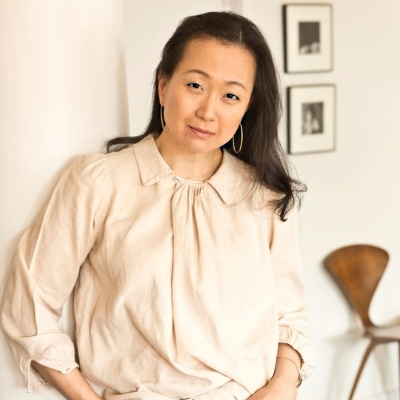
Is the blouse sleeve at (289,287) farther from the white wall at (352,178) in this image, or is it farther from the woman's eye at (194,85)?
the white wall at (352,178)

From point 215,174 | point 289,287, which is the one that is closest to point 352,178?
point 289,287

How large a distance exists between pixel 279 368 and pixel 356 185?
201cm

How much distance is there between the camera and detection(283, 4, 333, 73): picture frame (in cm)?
318

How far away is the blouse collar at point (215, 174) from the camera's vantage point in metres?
1.54

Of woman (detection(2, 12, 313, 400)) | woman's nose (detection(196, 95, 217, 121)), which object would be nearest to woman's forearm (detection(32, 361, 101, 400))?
woman (detection(2, 12, 313, 400))

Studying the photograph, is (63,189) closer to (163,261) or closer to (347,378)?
(163,261)

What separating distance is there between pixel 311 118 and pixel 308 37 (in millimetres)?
362

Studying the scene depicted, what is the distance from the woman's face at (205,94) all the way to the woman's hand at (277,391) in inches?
21.2

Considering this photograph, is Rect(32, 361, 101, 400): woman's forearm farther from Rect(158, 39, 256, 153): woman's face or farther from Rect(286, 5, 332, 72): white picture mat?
Rect(286, 5, 332, 72): white picture mat

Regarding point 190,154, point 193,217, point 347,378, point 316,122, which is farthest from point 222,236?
point 347,378

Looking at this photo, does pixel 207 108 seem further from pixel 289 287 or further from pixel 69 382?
pixel 69 382

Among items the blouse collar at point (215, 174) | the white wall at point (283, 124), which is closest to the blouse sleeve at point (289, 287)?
the blouse collar at point (215, 174)

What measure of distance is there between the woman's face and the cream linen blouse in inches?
4.0

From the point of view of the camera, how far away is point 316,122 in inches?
132
